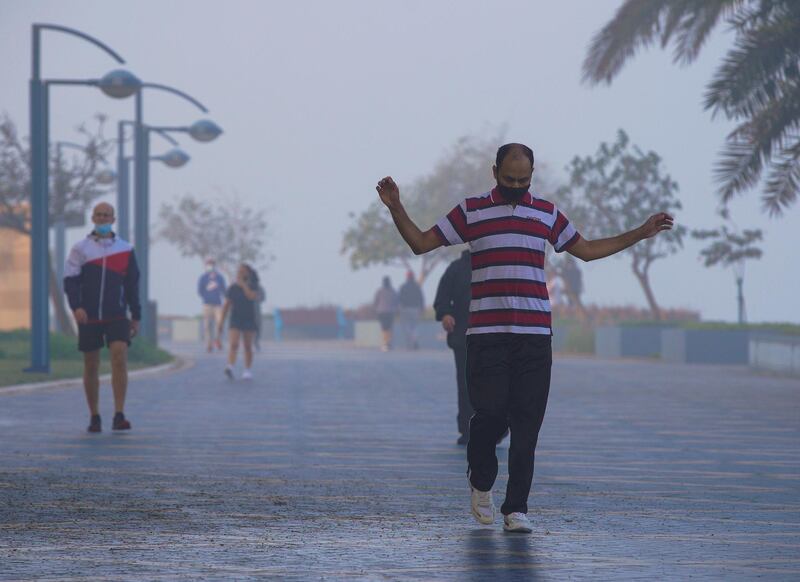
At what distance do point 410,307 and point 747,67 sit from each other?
20525mm

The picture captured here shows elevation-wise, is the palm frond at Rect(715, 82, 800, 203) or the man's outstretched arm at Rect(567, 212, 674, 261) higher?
the palm frond at Rect(715, 82, 800, 203)

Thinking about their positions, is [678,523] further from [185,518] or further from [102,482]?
[102,482]

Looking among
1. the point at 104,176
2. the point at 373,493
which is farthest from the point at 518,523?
the point at 104,176

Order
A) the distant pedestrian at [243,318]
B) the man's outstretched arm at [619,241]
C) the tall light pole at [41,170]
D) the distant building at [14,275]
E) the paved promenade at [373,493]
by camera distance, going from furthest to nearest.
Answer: the distant building at [14,275] < the distant pedestrian at [243,318] < the tall light pole at [41,170] < the man's outstretched arm at [619,241] < the paved promenade at [373,493]

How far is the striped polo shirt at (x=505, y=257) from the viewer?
7.34m

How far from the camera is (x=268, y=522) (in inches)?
303

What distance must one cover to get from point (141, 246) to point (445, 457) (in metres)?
20.4

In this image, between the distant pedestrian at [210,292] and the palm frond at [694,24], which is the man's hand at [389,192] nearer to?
the palm frond at [694,24]

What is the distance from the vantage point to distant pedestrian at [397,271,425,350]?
4191 cm

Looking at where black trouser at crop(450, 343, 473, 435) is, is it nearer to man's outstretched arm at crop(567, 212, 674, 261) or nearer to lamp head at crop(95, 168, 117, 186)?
man's outstretched arm at crop(567, 212, 674, 261)

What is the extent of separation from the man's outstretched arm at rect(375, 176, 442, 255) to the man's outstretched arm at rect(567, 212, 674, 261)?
0.77m

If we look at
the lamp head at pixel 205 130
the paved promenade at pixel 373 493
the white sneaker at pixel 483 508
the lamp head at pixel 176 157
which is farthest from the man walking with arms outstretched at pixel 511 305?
the lamp head at pixel 176 157

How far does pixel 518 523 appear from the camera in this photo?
7.34 metres

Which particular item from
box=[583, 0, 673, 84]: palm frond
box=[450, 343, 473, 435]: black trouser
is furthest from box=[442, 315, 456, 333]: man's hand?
box=[583, 0, 673, 84]: palm frond
